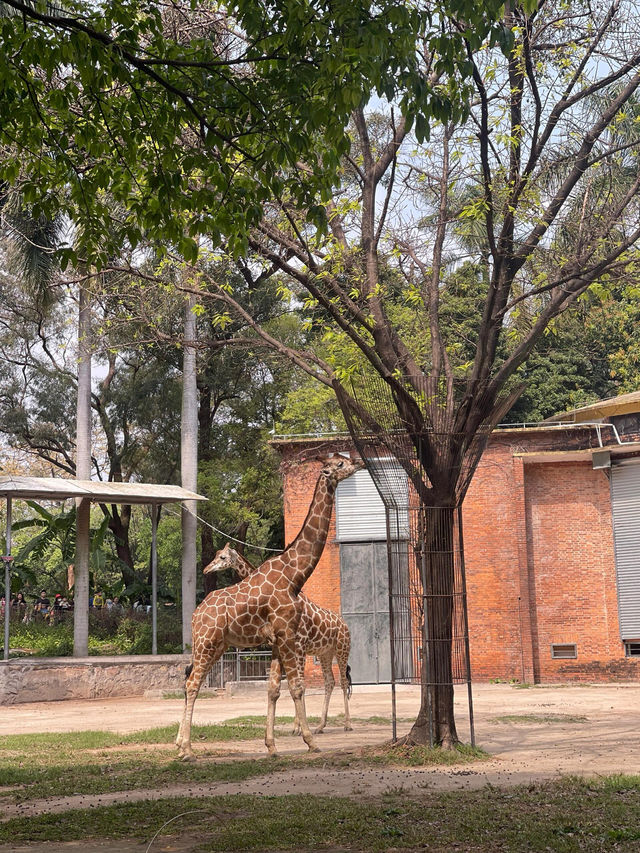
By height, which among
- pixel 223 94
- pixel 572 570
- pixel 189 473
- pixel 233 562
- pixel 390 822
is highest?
pixel 223 94

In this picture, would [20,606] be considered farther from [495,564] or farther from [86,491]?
[495,564]

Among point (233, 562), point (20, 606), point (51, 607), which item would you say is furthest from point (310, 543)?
point (20, 606)

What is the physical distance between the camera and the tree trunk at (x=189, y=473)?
25594 millimetres

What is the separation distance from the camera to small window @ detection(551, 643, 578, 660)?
77.4 ft

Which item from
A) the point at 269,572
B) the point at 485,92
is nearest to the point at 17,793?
the point at 269,572

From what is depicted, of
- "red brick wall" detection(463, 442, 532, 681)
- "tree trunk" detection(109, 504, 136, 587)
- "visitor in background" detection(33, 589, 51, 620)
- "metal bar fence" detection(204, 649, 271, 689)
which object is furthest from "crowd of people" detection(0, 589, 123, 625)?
"red brick wall" detection(463, 442, 532, 681)

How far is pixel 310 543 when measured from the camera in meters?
11.8

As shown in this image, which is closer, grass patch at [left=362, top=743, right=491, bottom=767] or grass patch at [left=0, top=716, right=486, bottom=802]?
grass patch at [left=0, top=716, right=486, bottom=802]

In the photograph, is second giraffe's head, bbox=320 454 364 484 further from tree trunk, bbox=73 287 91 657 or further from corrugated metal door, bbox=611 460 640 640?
corrugated metal door, bbox=611 460 640 640

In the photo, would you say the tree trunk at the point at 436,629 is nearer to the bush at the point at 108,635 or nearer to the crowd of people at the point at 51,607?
→ the bush at the point at 108,635

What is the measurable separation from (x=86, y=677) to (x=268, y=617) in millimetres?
11610

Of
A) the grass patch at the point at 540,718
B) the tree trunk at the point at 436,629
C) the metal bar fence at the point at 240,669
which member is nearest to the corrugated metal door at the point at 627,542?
the metal bar fence at the point at 240,669

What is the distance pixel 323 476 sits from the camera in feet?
39.4

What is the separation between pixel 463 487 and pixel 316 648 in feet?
12.5
